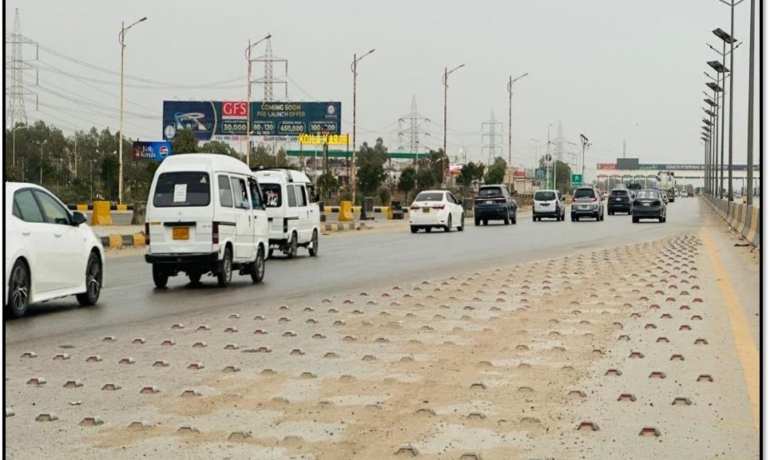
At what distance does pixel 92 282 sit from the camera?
15.0m

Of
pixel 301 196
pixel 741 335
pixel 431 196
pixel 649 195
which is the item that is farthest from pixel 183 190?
pixel 649 195

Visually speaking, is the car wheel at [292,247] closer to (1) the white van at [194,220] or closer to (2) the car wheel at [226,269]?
(1) the white van at [194,220]

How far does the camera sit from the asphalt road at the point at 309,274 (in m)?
13.6

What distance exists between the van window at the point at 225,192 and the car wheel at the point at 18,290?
16.6 feet

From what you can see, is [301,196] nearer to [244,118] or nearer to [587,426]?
[587,426]

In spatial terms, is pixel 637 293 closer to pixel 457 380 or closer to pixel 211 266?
pixel 211 266

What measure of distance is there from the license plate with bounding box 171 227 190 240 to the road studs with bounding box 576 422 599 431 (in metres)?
11.4

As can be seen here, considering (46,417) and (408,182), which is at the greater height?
(408,182)

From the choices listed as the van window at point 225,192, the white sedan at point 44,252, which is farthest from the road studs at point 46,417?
the van window at point 225,192

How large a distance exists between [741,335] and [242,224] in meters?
9.96

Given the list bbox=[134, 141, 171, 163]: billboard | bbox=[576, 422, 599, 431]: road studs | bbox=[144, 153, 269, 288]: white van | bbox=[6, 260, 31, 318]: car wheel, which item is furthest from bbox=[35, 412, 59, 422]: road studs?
bbox=[134, 141, 171, 163]: billboard

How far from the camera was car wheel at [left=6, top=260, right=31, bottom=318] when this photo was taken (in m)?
12.8

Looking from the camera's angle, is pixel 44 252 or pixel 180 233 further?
pixel 180 233

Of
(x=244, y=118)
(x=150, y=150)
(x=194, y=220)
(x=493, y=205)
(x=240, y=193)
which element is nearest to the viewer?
(x=194, y=220)
